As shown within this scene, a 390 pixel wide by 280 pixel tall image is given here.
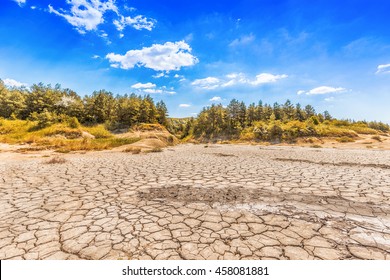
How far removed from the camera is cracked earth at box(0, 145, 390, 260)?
2.81 metres

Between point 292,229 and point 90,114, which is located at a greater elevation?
point 90,114

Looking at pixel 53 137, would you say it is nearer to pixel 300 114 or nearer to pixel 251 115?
pixel 251 115

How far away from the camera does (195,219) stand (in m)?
3.81

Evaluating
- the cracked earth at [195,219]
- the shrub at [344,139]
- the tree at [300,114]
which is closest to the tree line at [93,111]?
the shrub at [344,139]

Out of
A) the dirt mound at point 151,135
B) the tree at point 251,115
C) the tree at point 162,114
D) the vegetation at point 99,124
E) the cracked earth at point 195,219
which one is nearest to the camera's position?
the cracked earth at point 195,219

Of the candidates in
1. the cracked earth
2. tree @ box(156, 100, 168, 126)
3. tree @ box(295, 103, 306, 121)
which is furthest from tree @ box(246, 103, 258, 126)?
the cracked earth

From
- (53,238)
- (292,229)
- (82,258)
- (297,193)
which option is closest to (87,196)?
(53,238)

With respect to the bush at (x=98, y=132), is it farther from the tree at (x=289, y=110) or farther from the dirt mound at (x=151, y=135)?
the tree at (x=289, y=110)

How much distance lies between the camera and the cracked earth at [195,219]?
2.81m

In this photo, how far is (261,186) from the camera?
236 inches

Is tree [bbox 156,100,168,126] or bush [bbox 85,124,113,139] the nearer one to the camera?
bush [bbox 85,124,113,139]

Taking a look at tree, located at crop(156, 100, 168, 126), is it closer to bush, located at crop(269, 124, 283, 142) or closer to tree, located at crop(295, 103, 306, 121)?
bush, located at crop(269, 124, 283, 142)

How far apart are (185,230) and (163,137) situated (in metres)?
30.5
